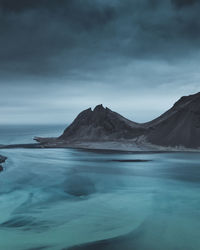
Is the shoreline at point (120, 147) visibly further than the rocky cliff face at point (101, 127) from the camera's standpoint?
No

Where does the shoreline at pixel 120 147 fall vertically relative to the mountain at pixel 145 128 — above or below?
below

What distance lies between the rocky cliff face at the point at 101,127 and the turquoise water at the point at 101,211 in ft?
122

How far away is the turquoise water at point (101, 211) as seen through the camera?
1021 cm

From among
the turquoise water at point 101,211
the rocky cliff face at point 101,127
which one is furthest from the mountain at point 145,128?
the turquoise water at point 101,211

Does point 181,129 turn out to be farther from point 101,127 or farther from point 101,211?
point 101,211

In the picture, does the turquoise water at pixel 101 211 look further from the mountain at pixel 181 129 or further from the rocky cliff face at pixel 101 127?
the rocky cliff face at pixel 101 127

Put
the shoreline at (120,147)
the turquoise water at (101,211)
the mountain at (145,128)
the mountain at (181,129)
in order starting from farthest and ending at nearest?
the mountain at (145,128)
the mountain at (181,129)
the shoreline at (120,147)
the turquoise water at (101,211)

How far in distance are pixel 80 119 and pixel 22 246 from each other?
6843 cm

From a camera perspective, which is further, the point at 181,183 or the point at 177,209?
the point at 181,183

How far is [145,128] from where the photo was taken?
62.5 metres

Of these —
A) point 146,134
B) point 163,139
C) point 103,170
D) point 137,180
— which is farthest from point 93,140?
point 137,180

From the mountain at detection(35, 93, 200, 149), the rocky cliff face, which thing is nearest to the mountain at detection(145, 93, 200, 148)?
the mountain at detection(35, 93, 200, 149)

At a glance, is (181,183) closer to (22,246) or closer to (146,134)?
(22,246)

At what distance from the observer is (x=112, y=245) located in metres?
9.79
